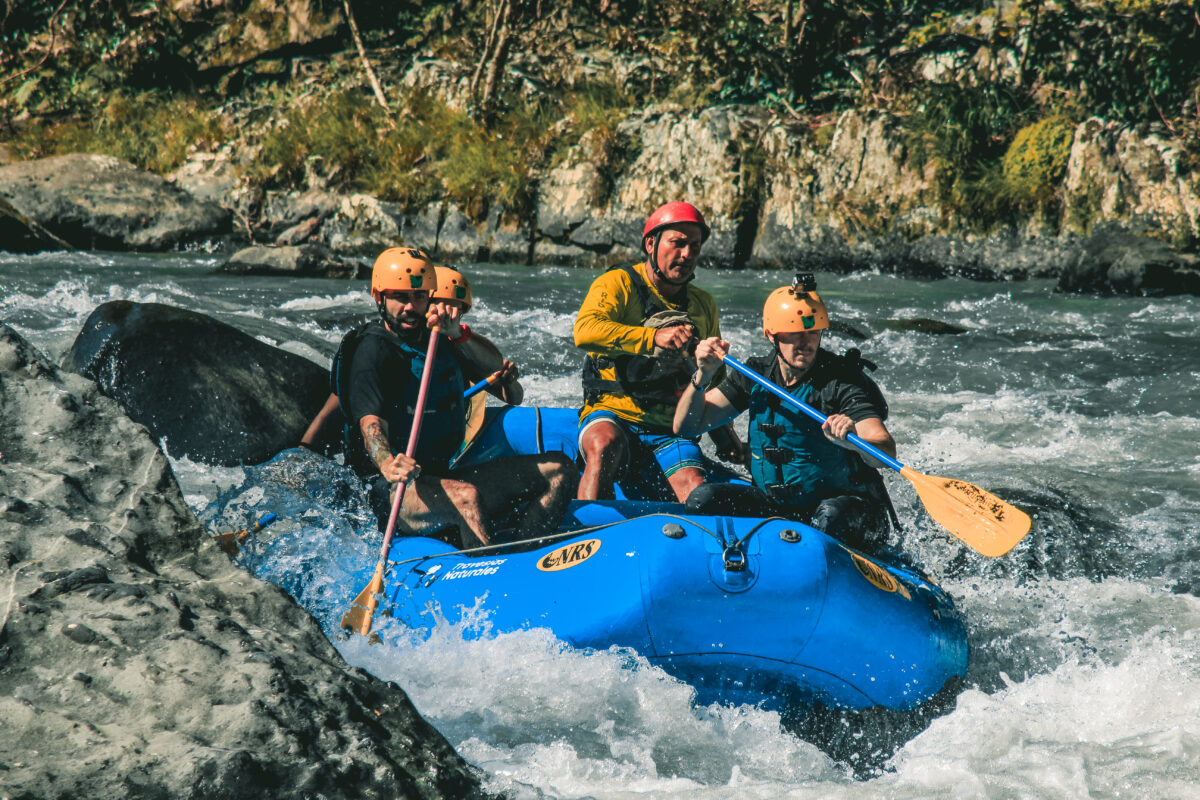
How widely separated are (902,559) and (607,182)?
9.41m

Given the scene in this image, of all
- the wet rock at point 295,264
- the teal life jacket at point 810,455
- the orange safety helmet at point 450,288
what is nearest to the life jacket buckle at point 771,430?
the teal life jacket at point 810,455

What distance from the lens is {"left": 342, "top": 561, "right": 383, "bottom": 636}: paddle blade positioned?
321 cm

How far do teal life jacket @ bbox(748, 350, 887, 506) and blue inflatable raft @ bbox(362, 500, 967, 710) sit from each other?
0.51 m

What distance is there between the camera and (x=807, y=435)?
3.53 meters

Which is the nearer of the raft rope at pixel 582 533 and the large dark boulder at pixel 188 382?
the raft rope at pixel 582 533

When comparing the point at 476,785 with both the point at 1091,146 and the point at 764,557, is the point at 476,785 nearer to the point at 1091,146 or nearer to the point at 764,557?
the point at 764,557

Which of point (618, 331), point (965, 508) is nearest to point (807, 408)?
point (965, 508)

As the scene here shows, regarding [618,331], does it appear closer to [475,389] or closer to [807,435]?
[475,389]

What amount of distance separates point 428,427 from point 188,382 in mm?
1669

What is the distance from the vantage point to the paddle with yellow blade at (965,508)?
3.19 m

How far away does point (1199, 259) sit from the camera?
970cm

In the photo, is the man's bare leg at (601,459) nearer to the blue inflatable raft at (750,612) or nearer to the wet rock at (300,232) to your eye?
the blue inflatable raft at (750,612)

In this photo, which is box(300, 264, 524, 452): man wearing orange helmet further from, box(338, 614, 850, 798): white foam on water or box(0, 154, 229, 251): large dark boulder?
box(0, 154, 229, 251): large dark boulder

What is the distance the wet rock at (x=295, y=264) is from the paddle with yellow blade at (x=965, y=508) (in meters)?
8.23
